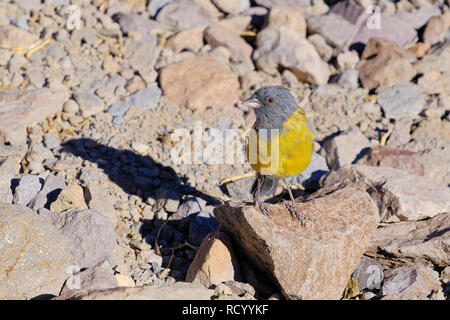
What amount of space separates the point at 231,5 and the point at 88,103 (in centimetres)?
303

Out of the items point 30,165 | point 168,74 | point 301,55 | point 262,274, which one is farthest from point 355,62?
point 30,165

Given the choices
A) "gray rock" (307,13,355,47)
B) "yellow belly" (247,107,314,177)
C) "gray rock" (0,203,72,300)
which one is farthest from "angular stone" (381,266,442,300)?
"gray rock" (307,13,355,47)

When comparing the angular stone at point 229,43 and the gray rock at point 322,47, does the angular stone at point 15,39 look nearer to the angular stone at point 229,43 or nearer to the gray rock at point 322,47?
the angular stone at point 229,43

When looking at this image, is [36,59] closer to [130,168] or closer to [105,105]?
[105,105]

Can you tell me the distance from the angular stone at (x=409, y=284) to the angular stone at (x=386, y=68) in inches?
141

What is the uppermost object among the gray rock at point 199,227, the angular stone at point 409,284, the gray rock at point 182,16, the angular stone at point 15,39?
the gray rock at point 182,16

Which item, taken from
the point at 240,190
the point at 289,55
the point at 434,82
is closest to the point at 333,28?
the point at 289,55

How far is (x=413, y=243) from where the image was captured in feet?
13.6

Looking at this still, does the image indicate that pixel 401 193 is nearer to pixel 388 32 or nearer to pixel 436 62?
pixel 436 62

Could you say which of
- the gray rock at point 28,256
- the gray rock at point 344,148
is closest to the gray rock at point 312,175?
the gray rock at point 344,148

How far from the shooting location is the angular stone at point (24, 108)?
17.8 ft

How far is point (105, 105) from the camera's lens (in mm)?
6254

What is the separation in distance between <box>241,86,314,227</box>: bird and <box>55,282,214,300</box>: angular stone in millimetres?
1018

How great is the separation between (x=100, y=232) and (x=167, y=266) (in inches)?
30.5
